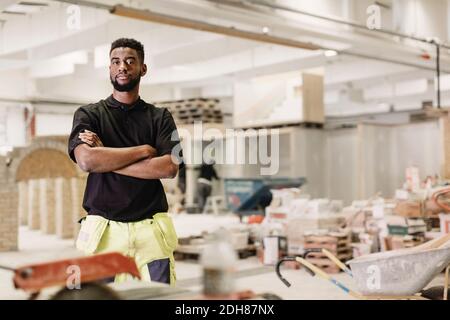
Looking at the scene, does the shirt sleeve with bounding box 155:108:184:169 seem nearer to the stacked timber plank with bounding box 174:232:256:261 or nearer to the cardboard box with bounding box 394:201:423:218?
the cardboard box with bounding box 394:201:423:218

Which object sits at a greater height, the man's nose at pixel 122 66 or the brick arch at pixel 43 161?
the man's nose at pixel 122 66

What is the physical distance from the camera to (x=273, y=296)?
182 centimetres

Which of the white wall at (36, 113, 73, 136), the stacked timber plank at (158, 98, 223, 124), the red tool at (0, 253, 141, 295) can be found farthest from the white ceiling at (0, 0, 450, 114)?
the red tool at (0, 253, 141, 295)

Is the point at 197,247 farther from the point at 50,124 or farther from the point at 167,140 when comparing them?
the point at 50,124

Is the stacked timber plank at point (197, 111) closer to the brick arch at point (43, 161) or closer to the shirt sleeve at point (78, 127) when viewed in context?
the brick arch at point (43, 161)

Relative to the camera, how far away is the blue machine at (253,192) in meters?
12.0

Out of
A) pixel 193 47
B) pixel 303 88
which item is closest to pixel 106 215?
pixel 193 47

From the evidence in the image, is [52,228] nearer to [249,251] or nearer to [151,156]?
[249,251]

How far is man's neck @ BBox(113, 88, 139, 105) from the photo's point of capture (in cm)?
→ 289

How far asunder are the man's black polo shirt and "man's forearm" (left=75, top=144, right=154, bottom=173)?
13 centimetres

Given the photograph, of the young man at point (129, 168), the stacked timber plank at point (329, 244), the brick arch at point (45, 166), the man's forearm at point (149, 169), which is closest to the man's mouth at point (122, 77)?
the young man at point (129, 168)

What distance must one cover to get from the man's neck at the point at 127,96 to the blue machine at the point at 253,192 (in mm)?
9184

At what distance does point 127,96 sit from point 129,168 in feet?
1.22

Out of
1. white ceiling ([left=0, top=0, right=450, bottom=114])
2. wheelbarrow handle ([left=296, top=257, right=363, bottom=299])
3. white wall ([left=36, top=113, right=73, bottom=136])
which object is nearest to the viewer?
wheelbarrow handle ([left=296, top=257, right=363, bottom=299])
